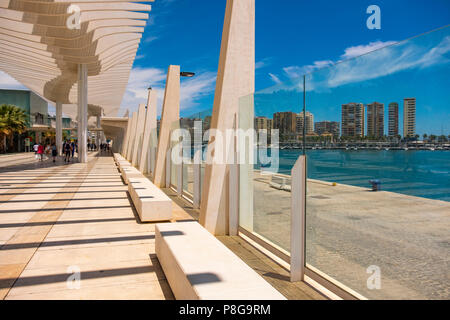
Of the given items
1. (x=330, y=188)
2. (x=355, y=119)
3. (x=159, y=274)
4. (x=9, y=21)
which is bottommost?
(x=159, y=274)

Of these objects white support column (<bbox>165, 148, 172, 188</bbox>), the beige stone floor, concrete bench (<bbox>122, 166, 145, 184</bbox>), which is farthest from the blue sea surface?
white support column (<bbox>165, 148, 172, 188</bbox>)

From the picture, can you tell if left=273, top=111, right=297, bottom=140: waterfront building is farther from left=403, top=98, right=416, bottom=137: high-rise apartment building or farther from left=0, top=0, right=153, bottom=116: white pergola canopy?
left=0, top=0, right=153, bottom=116: white pergola canopy

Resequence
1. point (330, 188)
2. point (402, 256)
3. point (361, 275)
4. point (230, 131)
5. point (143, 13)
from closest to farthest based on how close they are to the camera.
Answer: point (402, 256)
point (361, 275)
point (330, 188)
point (230, 131)
point (143, 13)

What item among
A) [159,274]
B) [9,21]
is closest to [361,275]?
[159,274]

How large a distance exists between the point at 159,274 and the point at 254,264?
132cm

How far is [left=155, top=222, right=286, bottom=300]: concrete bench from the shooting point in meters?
2.81

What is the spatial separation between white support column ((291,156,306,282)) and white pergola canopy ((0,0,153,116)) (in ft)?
48.1

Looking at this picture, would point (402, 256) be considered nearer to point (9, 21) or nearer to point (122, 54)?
point (9, 21)

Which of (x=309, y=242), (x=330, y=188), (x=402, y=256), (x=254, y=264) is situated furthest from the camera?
(x=254, y=264)

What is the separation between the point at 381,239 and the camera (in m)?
3.18

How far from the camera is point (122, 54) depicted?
998 inches

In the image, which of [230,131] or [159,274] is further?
[230,131]

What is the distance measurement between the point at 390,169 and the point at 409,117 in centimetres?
50

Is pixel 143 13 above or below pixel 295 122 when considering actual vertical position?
above
